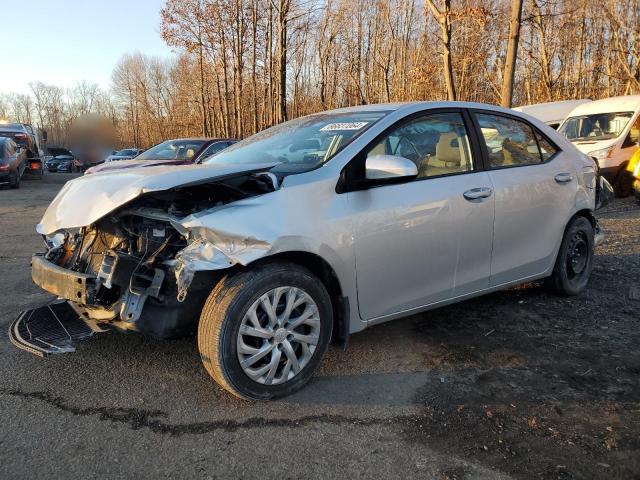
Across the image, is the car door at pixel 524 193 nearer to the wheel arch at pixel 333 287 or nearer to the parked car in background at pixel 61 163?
Result: the wheel arch at pixel 333 287

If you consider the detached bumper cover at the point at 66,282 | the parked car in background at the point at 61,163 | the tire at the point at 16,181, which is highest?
the detached bumper cover at the point at 66,282

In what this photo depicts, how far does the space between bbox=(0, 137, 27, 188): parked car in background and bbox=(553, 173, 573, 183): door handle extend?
16.8 m

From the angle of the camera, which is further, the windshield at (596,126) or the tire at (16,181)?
the tire at (16,181)

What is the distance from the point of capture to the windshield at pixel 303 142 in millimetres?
3441

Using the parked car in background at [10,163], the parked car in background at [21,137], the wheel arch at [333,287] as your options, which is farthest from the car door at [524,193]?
the parked car in background at [21,137]

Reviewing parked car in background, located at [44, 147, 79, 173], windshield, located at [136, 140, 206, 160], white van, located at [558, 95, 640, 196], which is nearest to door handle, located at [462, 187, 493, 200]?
white van, located at [558, 95, 640, 196]

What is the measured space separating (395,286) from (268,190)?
3.49ft

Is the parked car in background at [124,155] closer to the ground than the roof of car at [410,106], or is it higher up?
closer to the ground

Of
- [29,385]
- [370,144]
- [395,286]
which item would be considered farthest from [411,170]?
[29,385]

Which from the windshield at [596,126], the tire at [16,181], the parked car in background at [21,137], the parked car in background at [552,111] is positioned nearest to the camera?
the windshield at [596,126]

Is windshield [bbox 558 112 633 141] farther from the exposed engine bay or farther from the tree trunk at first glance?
the exposed engine bay

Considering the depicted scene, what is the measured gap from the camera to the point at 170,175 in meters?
2.94

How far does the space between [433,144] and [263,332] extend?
6.14 ft

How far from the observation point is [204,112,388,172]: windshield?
11.3 ft
